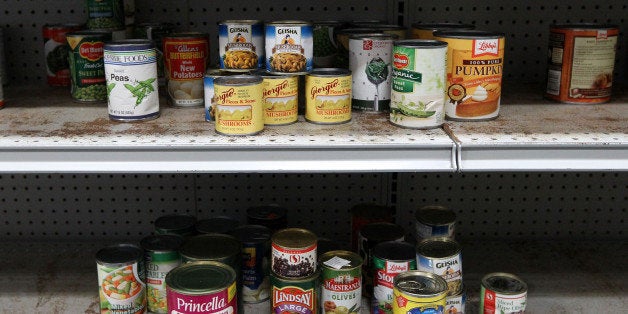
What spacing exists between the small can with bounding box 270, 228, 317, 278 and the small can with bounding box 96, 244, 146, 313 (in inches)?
14.1

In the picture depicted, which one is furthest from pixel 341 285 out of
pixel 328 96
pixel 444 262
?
pixel 328 96

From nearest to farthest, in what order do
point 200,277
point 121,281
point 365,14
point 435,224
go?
1. point 200,277
2. point 121,281
3. point 435,224
4. point 365,14

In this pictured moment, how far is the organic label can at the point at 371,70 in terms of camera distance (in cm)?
159

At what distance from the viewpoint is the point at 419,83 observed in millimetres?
1438

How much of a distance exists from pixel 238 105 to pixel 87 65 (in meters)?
0.54

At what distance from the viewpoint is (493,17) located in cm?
201

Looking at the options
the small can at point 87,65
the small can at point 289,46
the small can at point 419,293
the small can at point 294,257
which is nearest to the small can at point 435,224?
the small can at point 419,293

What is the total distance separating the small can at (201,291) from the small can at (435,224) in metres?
0.59

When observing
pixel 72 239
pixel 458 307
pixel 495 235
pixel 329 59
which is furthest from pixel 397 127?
pixel 72 239

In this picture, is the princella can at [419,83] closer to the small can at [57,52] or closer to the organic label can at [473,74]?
the organic label can at [473,74]

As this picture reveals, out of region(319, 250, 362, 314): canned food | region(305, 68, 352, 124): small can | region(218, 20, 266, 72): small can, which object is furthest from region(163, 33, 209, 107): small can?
region(319, 250, 362, 314): canned food

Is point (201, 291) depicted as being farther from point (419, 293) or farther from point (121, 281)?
point (419, 293)

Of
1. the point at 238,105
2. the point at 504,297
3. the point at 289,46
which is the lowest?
the point at 504,297

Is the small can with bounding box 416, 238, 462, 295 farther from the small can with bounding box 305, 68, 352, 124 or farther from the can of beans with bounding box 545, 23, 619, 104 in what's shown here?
the can of beans with bounding box 545, 23, 619, 104
